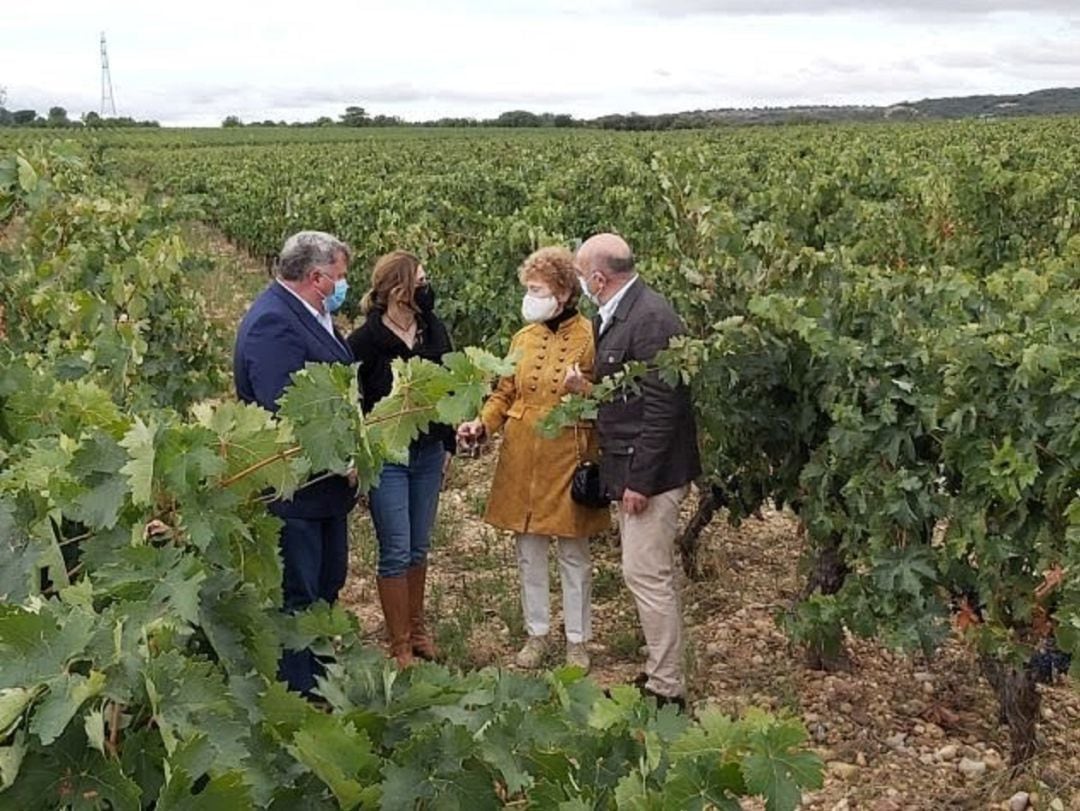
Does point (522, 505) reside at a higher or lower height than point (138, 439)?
lower

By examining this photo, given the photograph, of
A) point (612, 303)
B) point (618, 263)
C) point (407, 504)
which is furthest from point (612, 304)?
point (407, 504)

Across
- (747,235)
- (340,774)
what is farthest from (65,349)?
(340,774)

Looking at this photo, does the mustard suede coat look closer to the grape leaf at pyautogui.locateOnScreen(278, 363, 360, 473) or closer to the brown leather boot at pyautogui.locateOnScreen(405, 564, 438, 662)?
the brown leather boot at pyautogui.locateOnScreen(405, 564, 438, 662)

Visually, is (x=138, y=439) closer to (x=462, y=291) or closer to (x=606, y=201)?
(x=462, y=291)

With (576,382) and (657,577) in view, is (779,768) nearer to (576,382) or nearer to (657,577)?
(657,577)

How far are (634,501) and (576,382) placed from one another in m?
0.57

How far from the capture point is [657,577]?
5020 millimetres

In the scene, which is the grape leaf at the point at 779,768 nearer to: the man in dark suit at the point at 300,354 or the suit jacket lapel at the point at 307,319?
the man in dark suit at the point at 300,354

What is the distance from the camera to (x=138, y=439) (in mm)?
1966

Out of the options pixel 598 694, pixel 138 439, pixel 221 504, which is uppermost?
pixel 138 439

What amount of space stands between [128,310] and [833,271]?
310cm

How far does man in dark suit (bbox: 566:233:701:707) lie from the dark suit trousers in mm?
1088

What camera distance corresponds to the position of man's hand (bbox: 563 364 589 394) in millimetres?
5109

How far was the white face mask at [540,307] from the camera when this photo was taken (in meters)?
5.14
